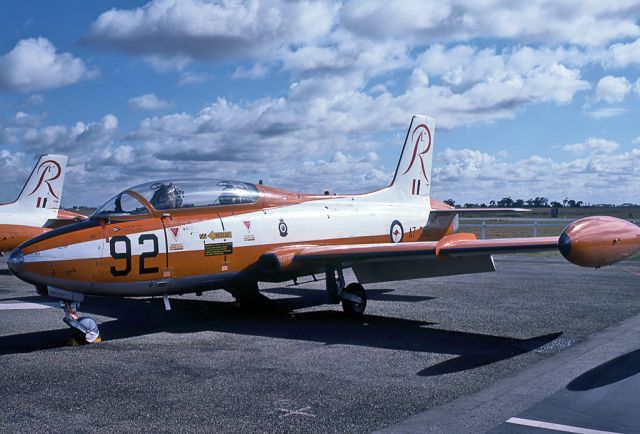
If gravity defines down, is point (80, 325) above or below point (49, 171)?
below

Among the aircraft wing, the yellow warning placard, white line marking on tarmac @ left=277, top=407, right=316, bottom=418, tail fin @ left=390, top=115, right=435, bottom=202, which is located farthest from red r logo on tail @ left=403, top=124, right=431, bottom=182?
white line marking on tarmac @ left=277, top=407, right=316, bottom=418

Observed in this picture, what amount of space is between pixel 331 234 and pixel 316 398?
6.29 metres

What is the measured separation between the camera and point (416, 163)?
52.5 ft

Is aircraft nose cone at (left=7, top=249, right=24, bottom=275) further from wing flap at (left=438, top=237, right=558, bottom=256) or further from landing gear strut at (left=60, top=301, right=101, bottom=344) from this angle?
wing flap at (left=438, top=237, right=558, bottom=256)

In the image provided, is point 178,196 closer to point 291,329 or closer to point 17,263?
point 17,263

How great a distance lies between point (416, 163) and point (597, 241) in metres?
8.31

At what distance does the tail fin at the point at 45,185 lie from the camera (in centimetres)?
2291

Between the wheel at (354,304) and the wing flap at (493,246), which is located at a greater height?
the wing flap at (493,246)

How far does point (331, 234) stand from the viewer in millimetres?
12180

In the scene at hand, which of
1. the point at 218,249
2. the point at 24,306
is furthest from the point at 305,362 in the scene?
the point at 24,306

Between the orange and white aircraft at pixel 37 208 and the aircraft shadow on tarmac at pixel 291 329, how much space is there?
8.58 metres

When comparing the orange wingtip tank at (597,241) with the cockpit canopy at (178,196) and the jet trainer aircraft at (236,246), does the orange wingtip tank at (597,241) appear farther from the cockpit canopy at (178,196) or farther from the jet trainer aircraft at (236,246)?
the cockpit canopy at (178,196)

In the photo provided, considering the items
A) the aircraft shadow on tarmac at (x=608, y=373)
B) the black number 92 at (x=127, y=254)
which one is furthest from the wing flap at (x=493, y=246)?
the black number 92 at (x=127, y=254)

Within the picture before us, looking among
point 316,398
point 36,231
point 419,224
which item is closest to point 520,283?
point 419,224
